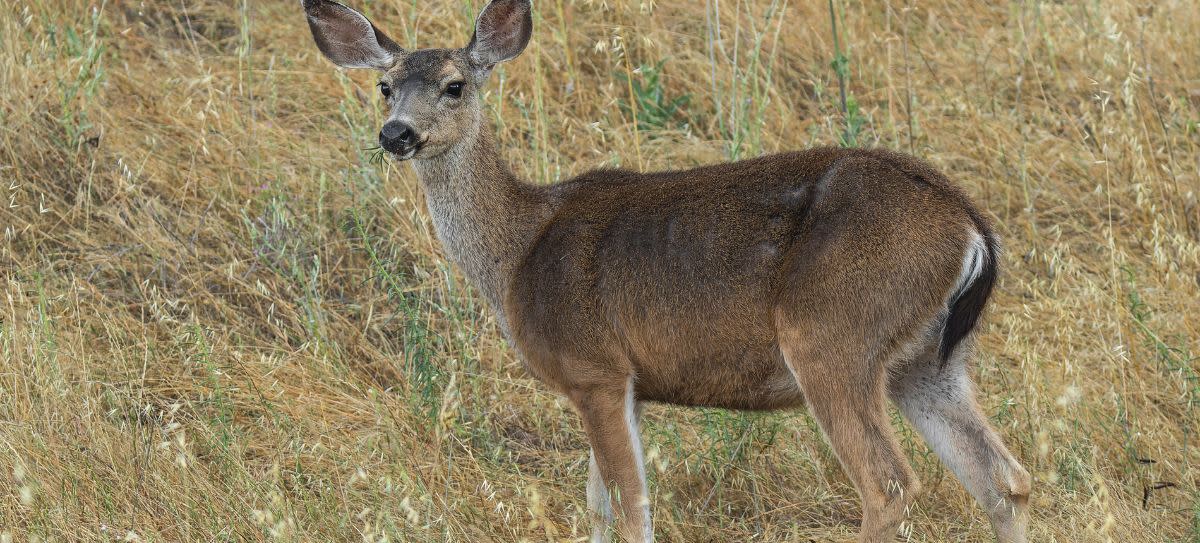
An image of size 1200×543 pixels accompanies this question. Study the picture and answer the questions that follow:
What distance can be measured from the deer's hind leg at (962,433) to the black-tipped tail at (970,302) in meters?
0.17

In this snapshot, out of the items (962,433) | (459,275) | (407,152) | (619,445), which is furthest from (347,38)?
(962,433)

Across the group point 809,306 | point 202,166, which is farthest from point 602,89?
point 809,306

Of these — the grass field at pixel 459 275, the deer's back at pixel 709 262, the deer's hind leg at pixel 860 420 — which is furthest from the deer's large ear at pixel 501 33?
the deer's hind leg at pixel 860 420

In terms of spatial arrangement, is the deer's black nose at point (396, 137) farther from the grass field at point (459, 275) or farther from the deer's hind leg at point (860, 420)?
the deer's hind leg at point (860, 420)

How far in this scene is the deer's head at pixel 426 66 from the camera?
15.8 feet

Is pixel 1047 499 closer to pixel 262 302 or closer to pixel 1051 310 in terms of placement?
pixel 1051 310

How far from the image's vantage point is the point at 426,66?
16.3 ft

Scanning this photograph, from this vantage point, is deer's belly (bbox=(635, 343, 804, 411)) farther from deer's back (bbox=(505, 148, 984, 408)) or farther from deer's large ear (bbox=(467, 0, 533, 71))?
deer's large ear (bbox=(467, 0, 533, 71))

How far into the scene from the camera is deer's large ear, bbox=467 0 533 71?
515 centimetres

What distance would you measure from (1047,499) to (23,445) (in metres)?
3.05

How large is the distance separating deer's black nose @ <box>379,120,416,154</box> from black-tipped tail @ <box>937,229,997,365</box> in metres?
1.69

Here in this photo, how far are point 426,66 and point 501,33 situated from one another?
0.36 m

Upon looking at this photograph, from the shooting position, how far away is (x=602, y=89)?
6.70 metres

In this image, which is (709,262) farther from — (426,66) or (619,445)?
(426,66)
